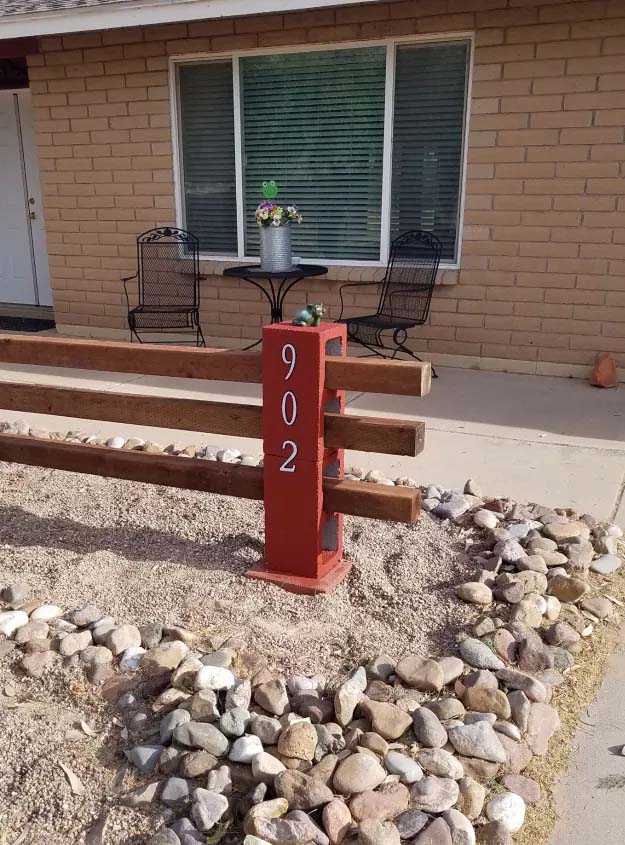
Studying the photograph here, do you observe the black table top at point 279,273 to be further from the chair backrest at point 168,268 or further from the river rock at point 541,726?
the river rock at point 541,726

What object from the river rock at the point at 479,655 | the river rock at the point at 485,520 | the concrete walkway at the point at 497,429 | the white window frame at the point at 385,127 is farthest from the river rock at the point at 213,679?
the white window frame at the point at 385,127

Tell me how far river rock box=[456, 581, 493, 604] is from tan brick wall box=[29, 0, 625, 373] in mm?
3420

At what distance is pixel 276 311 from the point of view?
5953 mm

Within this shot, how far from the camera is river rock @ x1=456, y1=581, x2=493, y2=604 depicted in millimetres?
2518

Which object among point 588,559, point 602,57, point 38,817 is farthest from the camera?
point 602,57

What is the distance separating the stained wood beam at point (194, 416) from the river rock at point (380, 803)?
1.03m

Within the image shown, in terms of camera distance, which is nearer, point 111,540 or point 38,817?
point 38,817

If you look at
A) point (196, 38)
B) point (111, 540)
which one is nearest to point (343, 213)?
point (196, 38)

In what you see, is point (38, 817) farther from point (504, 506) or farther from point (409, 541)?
point (504, 506)

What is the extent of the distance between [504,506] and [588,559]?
51 cm

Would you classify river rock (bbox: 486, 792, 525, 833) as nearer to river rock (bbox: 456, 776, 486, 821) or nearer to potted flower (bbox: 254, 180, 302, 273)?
river rock (bbox: 456, 776, 486, 821)

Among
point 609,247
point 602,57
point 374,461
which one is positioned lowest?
point 374,461

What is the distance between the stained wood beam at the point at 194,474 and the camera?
8.38 feet

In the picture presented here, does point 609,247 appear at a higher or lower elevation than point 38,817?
higher
